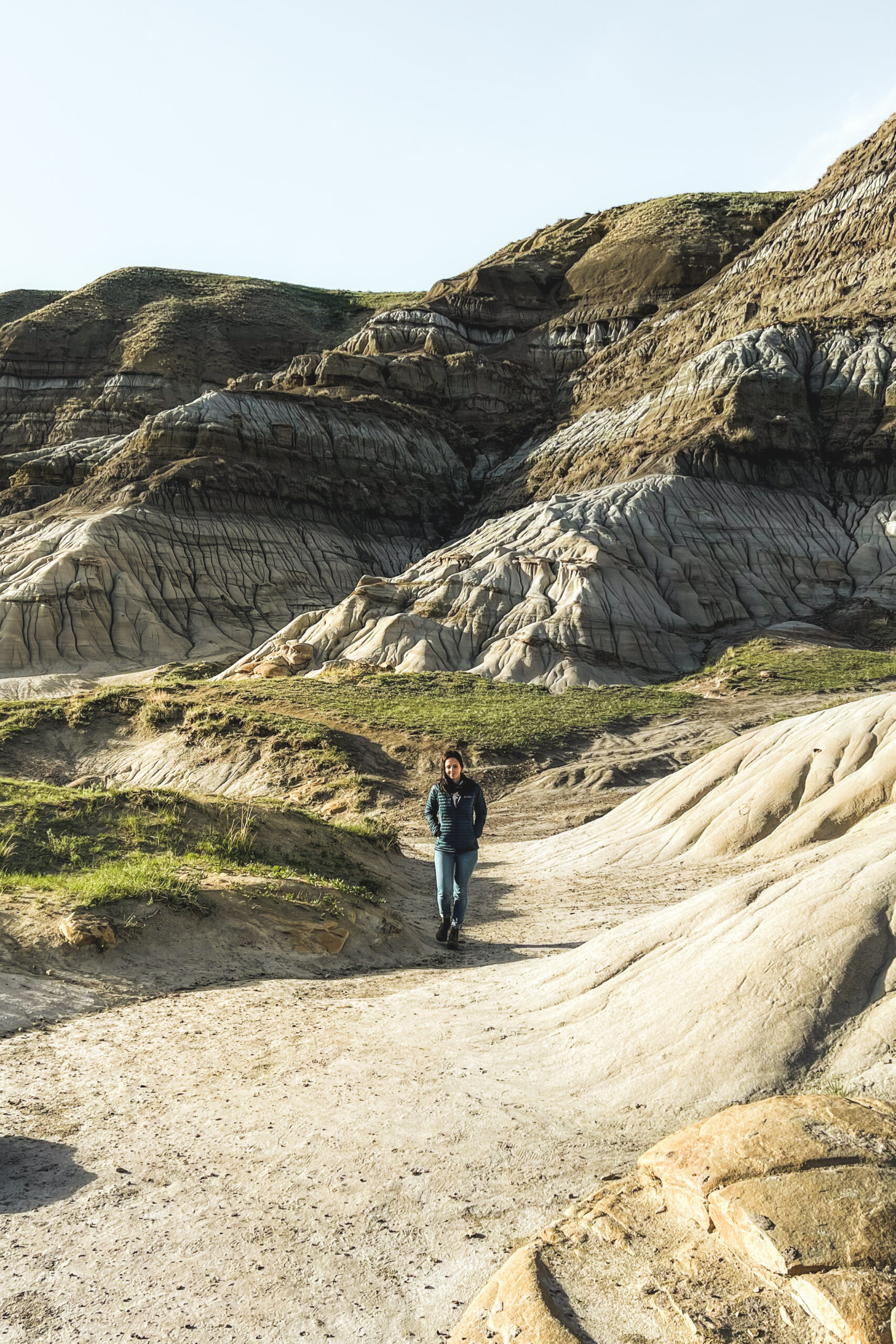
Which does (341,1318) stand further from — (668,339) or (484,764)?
(668,339)

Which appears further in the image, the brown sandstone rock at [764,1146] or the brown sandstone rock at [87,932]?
the brown sandstone rock at [87,932]

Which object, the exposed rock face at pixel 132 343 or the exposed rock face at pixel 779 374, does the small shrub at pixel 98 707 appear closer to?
the exposed rock face at pixel 779 374

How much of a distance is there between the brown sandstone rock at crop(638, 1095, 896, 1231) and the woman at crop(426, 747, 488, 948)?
6083mm

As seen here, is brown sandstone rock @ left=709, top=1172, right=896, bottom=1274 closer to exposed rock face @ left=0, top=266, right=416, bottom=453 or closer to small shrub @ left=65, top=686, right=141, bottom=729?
small shrub @ left=65, top=686, right=141, bottom=729

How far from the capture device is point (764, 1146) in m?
3.92

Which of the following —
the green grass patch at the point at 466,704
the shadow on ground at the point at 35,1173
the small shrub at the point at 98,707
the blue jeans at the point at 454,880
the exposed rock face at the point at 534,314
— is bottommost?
the green grass patch at the point at 466,704

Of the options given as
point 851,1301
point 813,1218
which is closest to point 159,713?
point 813,1218

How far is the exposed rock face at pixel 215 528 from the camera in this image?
47094 millimetres

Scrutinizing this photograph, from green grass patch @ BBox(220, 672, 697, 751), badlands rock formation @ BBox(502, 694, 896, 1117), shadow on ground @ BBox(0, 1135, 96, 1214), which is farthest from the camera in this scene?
green grass patch @ BBox(220, 672, 697, 751)

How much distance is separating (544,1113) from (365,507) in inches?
2283

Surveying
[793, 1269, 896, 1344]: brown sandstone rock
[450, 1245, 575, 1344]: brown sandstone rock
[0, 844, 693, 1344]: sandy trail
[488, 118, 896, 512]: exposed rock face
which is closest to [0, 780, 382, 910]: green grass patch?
[0, 844, 693, 1344]: sandy trail

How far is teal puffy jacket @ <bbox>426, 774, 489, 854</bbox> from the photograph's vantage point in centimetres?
1039

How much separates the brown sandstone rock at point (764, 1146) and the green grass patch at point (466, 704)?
67.4 ft

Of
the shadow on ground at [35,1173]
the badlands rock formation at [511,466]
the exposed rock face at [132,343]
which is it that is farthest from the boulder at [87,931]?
the exposed rock face at [132,343]
